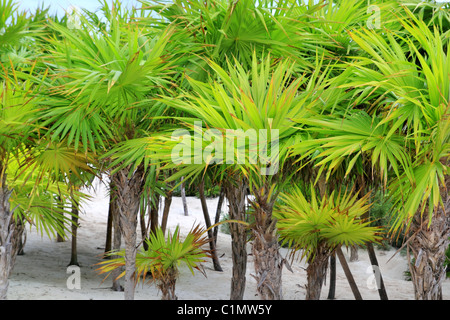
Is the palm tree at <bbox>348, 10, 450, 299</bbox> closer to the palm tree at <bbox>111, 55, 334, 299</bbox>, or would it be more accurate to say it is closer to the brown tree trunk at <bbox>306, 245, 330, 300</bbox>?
the palm tree at <bbox>111, 55, 334, 299</bbox>

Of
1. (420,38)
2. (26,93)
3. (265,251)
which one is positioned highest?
(420,38)

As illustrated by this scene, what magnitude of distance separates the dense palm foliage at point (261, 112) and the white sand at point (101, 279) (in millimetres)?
2024

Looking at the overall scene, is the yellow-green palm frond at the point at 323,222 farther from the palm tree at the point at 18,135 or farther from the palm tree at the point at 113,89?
the palm tree at the point at 18,135

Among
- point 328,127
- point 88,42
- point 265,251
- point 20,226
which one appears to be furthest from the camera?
point 20,226

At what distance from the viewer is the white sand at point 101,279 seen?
896 cm

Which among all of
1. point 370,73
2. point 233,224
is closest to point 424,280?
point 370,73

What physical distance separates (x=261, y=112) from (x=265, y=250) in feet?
4.59

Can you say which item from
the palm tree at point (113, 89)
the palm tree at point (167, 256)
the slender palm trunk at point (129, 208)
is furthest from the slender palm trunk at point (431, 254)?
the slender palm trunk at point (129, 208)

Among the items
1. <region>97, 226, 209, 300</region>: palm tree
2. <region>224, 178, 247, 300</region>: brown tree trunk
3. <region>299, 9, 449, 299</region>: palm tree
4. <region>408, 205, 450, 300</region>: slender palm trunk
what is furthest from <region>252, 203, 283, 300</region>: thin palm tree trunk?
<region>224, 178, 247, 300</region>: brown tree trunk

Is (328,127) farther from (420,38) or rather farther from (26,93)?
(26,93)

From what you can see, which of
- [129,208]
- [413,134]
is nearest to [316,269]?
[129,208]

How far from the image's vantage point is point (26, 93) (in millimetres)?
5121

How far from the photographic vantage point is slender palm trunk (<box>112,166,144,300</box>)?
233 inches
